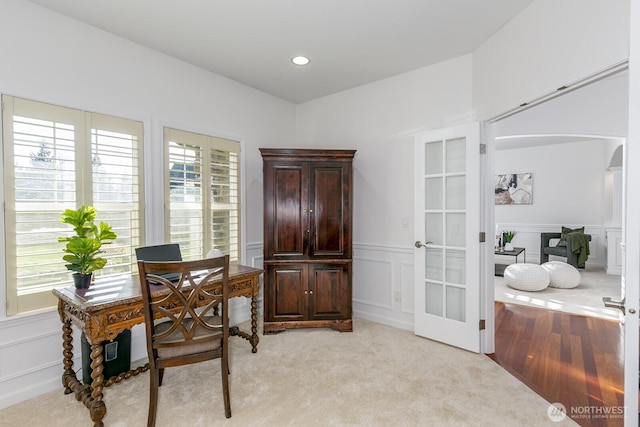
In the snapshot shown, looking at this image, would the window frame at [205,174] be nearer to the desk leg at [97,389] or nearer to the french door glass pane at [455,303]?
the desk leg at [97,389]

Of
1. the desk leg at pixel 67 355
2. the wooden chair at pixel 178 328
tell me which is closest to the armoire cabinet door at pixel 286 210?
the wooden chair at pixel 178 328

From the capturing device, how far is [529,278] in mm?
4957

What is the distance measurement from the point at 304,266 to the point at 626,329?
2.62 meters

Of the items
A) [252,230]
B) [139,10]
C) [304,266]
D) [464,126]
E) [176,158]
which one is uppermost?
[139,10]

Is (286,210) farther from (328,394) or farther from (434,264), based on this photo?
(328,394)

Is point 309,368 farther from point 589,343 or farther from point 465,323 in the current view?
point 589,343

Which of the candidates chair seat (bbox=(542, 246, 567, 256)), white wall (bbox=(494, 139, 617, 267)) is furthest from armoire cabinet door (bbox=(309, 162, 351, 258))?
chair seat (bbox=(542, 246, 567, 256))

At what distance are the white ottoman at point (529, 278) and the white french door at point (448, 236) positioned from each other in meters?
2.57

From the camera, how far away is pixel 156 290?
221 centimetres

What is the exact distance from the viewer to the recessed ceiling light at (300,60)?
317 cm

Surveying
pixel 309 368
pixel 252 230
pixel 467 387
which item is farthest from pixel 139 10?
pixel 467 387

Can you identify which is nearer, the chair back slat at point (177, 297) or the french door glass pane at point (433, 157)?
the chair back slat at point (177, 297)

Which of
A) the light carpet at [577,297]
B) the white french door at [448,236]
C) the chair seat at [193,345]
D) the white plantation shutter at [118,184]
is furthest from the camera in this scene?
the light carpet at [577,297]

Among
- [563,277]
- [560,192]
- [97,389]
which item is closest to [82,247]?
[97,389]
